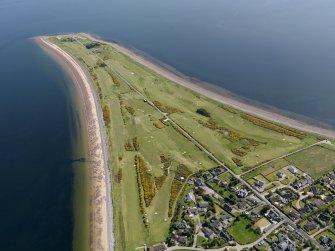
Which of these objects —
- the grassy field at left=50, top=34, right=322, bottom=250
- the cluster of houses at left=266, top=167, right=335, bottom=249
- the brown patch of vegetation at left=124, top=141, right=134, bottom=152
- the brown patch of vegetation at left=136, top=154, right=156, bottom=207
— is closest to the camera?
the cluster of houses at left=266, top=167, right=335, bottom=249

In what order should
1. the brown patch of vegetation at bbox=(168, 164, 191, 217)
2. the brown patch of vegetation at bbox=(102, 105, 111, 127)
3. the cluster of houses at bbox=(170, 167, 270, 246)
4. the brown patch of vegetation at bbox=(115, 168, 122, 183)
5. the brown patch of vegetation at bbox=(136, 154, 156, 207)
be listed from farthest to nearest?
the brown patch of vegetation at bbox=(102, 105, 111, 127) → the brown patch of vegetation at bbox=(115, 168, 122, 183) → the brown patch of vegetation at bbox=(136, 154, 156, 207) → the brown patch of vegetation at bbox=(168, 164, 191, 217) → the cluster of houses at bbox=(170, 167, 270, 246)

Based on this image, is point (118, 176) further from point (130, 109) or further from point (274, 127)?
point (274, 127)

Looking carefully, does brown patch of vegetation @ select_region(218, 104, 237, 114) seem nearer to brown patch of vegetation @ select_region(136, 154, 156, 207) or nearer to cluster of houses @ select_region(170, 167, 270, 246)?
cluster of houses @ select_region(170, 167, 270, 246)

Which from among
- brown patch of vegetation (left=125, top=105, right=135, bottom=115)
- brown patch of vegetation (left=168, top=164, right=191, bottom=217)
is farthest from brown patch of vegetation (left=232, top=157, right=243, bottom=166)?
brown patch of vegetation (left=125, top=105, right=135, bottom=115)

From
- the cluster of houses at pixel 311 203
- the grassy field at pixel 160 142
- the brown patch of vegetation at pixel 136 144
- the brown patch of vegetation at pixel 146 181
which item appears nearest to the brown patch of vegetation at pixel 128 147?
the grassy field at pixel 160 142

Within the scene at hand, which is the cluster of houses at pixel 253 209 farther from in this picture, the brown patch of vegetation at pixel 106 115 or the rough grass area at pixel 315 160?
the brown patch of vegetation at pixel 106 115
